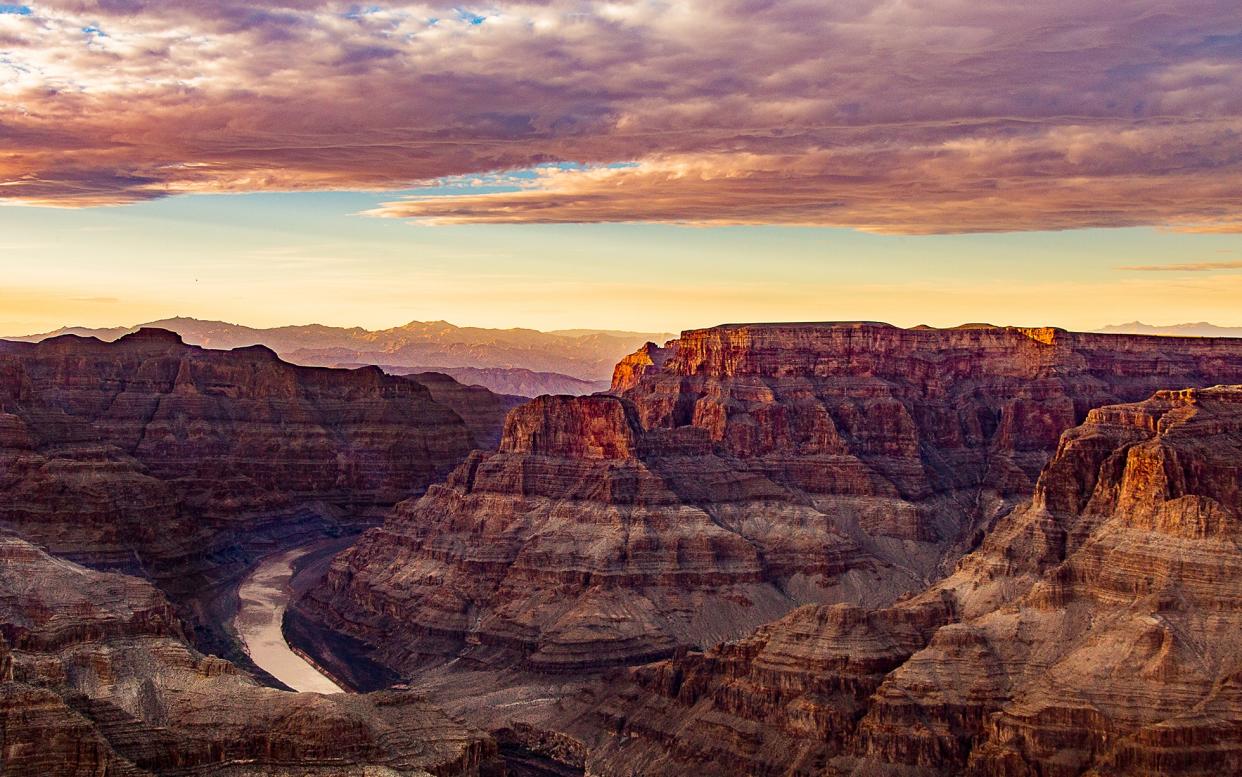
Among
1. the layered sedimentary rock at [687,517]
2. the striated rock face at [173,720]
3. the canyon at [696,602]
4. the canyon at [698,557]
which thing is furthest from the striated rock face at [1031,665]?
the striated rock face at [173,720]

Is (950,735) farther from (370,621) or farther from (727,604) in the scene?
(370,621)

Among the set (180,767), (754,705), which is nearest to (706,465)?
(754,705)

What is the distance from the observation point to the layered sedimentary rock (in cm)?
14888

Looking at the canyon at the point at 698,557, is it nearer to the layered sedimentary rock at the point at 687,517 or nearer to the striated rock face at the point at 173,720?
the layered sedimentary rock at the point at 687,517

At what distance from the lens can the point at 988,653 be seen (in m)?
107

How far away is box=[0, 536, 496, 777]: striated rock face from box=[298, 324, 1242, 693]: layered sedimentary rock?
4376cm

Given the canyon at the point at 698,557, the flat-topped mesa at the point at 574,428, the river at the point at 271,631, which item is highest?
the flat-topped mesa at the point at 574,428

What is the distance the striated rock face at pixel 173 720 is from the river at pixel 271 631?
2784 cm

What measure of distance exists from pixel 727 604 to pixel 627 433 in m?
24.2

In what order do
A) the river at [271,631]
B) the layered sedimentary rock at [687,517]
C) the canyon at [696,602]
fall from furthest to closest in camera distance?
the layered sedimentary rock at [687,517], the river at [271,631], the canyon at [696,602]

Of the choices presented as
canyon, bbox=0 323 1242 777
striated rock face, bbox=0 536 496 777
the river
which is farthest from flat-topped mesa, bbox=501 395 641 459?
striated rock face, bbox=0 536 496 777

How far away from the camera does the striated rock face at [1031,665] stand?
9750 centimetres

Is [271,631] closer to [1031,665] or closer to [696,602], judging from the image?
[696,602]

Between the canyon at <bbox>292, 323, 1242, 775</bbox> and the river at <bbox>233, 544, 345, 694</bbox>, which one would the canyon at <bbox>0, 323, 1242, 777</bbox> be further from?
the river at <bbox>233, 544, 345, 694</bbox>
